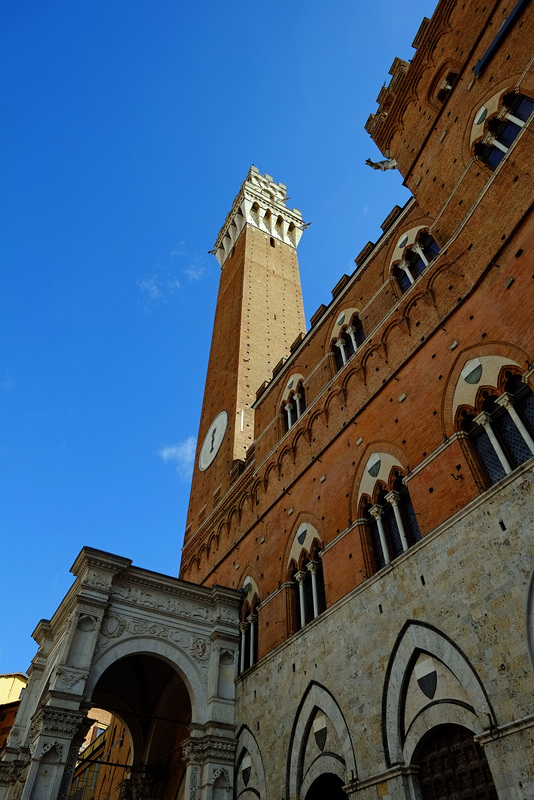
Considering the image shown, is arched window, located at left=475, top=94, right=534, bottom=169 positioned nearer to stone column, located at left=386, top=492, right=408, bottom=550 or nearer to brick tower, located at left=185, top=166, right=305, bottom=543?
stone column, located at left=386, top=492, right=408, bottom=550

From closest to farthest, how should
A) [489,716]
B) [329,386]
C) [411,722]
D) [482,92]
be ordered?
[489,716] < [411,722] < [482,92] < [329,386]

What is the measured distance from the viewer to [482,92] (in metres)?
9.56

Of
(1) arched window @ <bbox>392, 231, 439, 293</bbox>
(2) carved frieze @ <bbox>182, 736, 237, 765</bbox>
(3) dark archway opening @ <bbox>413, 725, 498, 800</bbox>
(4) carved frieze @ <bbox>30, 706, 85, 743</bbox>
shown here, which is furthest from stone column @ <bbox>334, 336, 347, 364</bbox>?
(4) carved frieze @ <bbox>30, 706, 85, 743</bbox>

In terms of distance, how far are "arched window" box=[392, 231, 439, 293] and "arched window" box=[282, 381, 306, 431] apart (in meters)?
3.72

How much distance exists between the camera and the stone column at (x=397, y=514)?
26.7ft

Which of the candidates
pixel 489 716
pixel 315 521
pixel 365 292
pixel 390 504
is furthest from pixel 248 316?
pixel 489 716

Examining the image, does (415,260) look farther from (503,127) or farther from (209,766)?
(209,766)

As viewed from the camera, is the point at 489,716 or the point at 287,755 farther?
the point at 287,755

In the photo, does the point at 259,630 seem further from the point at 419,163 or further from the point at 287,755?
the point at 419,163

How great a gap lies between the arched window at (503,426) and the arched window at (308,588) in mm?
3986

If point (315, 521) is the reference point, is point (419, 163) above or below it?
above

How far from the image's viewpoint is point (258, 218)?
1166 inches

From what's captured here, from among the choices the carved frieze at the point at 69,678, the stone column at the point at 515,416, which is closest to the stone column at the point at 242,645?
the carved frieze at the point at 69,678

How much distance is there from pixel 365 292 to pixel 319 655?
717 cm
